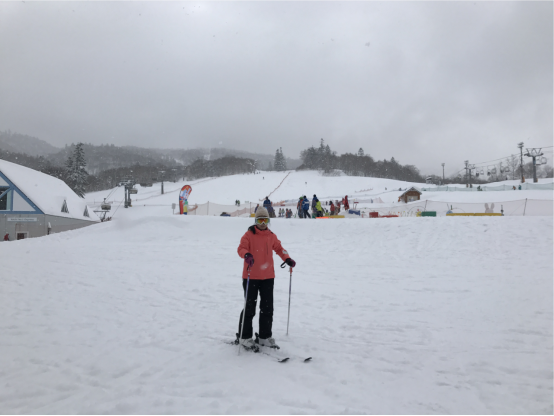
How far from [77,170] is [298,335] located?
69787 mm

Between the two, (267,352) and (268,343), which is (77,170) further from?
(267,352)

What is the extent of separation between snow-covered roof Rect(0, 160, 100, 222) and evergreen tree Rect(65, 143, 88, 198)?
3223cm

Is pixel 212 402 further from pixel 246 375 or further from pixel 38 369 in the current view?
pixel 38 369

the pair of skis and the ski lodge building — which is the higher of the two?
the ski lodge building

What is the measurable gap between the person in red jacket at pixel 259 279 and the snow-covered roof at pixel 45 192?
27239 millimetres

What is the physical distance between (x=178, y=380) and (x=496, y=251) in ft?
40.8

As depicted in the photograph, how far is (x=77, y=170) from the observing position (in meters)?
61.6

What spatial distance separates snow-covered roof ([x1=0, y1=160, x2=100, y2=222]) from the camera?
2472cm

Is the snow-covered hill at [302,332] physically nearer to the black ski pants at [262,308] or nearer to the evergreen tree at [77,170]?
the black ski pants at [262,308]

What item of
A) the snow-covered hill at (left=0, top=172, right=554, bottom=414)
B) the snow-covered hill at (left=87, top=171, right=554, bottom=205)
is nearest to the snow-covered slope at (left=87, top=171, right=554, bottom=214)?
the snow-covered hill at (left=87, top=171, right=554, bottom=205)

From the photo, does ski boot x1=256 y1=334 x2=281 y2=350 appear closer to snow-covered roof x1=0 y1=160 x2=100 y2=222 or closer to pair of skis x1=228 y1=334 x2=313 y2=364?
pair of skis x1=228 y1=334 x2=313 y2=364

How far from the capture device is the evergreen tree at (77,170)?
200ft

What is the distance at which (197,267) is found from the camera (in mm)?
11188

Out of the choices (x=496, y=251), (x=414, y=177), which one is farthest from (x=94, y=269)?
(x=414, y=177)
